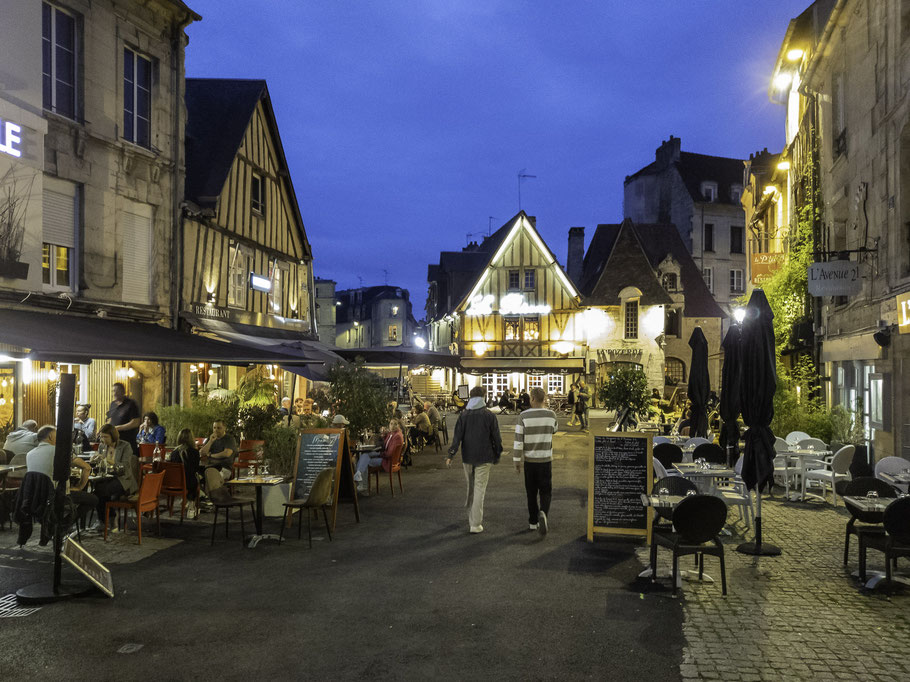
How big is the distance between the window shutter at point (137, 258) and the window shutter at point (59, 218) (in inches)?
48.6

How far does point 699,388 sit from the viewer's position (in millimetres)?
12453

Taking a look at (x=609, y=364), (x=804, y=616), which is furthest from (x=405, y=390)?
(x=804, y=616)

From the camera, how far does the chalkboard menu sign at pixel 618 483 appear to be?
805 centimetres

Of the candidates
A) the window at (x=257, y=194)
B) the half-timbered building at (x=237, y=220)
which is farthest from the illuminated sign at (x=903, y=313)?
the window at (x=257, y=194)

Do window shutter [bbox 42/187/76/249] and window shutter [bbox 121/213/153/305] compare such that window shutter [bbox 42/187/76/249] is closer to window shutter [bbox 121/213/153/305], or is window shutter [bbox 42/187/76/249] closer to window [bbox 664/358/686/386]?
window shutter [bbox 121/213/153/305]

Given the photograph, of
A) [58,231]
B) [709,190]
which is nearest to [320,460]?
[58,231]

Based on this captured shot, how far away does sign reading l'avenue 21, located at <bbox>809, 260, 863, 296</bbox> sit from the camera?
37.8ft

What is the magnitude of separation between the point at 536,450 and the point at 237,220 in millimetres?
12481

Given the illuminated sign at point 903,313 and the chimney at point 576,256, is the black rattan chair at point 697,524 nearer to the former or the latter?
the illuminated sign at point 903,313

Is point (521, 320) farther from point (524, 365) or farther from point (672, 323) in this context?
point (672, 323)

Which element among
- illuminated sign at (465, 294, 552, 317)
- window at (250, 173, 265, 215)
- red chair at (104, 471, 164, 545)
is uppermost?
window at (250, 173, 265, 215)

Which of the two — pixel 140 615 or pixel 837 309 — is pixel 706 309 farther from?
pixel 140 615

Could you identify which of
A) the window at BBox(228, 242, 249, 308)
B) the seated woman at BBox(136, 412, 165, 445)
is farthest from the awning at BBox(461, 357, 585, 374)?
the seated woman at BBox(136, 412, 165, 445)

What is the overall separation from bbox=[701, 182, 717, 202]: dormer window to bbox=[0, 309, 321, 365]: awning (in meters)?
34.6
